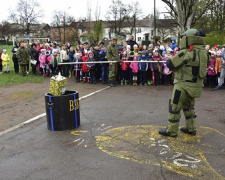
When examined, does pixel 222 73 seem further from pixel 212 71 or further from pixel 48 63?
pixel 48 63

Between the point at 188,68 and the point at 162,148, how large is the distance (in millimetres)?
1647

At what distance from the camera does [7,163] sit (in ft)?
13.9

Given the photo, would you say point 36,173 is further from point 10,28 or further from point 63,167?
point 10,28

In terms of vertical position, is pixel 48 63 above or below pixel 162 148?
above

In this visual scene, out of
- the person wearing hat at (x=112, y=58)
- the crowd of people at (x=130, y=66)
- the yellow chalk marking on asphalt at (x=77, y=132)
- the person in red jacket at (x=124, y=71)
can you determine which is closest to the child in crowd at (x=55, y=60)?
the crowd of people at (x=130, y=66)

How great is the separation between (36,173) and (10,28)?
305 ft

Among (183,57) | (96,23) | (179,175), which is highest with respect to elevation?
(96,23)

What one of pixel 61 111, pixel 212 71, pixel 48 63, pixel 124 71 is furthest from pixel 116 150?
pixel 48 63

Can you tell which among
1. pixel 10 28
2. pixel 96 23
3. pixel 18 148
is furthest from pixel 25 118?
pixel 10 28

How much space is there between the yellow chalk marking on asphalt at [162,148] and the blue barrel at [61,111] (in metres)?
0.88

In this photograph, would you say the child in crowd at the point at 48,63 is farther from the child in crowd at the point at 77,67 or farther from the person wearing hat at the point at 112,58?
the person wearing hat at the point at 112,58

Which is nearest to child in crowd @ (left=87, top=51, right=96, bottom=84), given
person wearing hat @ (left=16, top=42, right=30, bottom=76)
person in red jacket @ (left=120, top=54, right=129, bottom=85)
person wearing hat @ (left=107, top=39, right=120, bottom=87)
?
person wearing hat @ (left=107, top=39, right=120, bottom=87)

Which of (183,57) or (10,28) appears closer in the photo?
(183,57)

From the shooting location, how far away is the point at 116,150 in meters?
4.68
